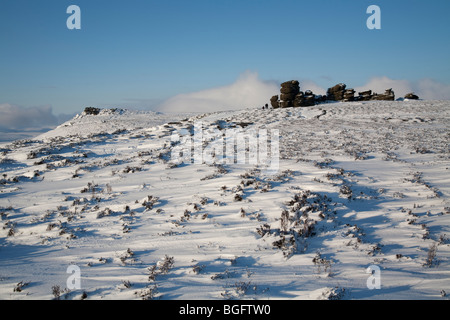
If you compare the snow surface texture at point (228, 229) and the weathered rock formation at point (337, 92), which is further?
the weathered rock formation at point (337, 92)

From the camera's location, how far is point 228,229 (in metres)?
6.72

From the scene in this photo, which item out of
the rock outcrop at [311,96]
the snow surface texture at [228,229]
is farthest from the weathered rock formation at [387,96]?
the snow surface texture at [228,229]

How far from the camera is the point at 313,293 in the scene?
13.6 feet

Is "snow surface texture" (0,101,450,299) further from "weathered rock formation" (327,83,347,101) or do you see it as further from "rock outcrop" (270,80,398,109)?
"weathered rock formation" (327,83,347,101)

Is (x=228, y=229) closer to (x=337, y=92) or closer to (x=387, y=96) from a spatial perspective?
(x=337, y=92)

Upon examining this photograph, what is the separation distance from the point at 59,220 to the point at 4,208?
109 inches

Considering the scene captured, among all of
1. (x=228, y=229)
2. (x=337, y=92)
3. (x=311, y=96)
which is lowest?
(x=228, y=229)

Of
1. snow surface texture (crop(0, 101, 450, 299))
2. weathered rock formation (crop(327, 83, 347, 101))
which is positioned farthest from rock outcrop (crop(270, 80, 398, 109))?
snow surface texture (crop(0, 101, 450, 299))

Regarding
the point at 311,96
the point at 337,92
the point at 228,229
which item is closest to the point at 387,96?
the point at 337,92

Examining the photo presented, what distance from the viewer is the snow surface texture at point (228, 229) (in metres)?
4.55

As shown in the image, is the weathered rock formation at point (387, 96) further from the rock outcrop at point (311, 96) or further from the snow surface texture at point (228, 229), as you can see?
the snow surface texture at point (228, 229)
